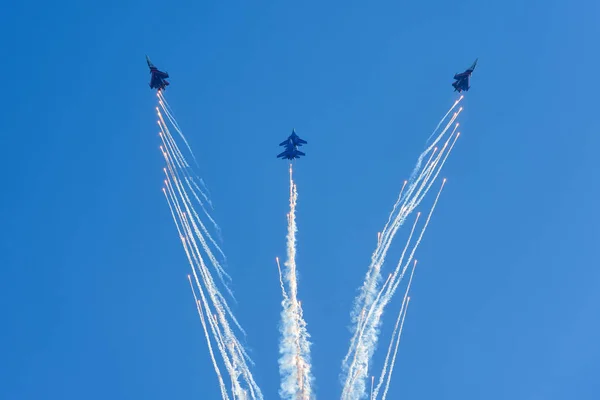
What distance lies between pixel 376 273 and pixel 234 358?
14351 mm

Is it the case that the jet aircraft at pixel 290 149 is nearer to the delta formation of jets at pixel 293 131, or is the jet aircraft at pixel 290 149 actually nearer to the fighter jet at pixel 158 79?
the delta formation of jets at pixel 293 131

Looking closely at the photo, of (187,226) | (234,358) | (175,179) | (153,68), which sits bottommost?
(234,358)

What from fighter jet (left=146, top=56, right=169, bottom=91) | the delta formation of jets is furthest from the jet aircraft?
fighter jet (left=146, top=56, right=169, bottom=91)

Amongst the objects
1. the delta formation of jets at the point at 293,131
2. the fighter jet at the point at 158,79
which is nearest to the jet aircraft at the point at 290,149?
the delta formation of jets at the point at 293,131

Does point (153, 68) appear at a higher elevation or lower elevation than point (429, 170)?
higher

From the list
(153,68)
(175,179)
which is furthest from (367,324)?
(153,68)

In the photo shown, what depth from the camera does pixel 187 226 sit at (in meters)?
66.9

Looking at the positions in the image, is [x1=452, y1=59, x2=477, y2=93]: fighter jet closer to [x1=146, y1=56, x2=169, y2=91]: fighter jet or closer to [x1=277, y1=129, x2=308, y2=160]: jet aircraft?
[x1=277, y1=129, x2=308, y2=160]: jet aircraft

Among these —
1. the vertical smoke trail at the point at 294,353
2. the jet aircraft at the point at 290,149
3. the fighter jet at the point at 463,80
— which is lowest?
the vertical smoke trail at the point at 294,353

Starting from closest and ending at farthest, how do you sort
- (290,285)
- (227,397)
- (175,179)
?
(227,397)
(290,285)
(175,179)

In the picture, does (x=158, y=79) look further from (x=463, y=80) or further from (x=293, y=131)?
(x=463, y=80)

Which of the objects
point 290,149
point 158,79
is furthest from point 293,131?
point 158,79

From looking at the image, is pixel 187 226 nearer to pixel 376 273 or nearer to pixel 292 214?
pixel 292 214

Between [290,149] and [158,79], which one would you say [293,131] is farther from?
[158,79]
